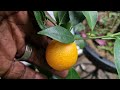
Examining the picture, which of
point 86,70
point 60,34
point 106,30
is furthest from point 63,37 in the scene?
point 86,70

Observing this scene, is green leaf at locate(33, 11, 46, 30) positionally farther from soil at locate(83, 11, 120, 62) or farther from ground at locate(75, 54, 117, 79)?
ground at locate(75, 54, 117, 79)

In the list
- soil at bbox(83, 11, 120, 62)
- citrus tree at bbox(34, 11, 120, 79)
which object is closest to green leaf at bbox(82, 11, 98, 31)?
citrus tree at bbox(34, 11, 120, 79)

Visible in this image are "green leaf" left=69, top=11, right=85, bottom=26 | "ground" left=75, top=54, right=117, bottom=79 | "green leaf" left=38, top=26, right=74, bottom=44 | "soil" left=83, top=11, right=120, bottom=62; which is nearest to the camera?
"green leaf" left=38, top=26, right=74, bottom=44

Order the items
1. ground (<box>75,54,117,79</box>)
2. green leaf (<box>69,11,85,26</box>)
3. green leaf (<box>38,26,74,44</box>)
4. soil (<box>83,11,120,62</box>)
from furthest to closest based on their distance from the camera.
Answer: ground (<box>75,54,117,79</box>)
soil (<box>83,11,120,62</box>)
green leaf (<box>69,11,85,26</box>)
green leaf (<box>38,26,74,44</box>)

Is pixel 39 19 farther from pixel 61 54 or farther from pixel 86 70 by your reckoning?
pixel 86 70

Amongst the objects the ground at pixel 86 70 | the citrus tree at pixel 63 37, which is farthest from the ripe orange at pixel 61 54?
the ground at pixel 86 70

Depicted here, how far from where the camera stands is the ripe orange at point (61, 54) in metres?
0.64

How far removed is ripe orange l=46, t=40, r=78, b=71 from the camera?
25.1 inches

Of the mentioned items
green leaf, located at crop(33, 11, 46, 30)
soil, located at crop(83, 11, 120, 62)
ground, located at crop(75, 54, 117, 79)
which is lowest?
ground, located at crop(75, 54, 117, 79)

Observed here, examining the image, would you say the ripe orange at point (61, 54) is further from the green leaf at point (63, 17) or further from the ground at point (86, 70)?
the ground at point (86, 70)

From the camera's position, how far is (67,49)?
63cm
